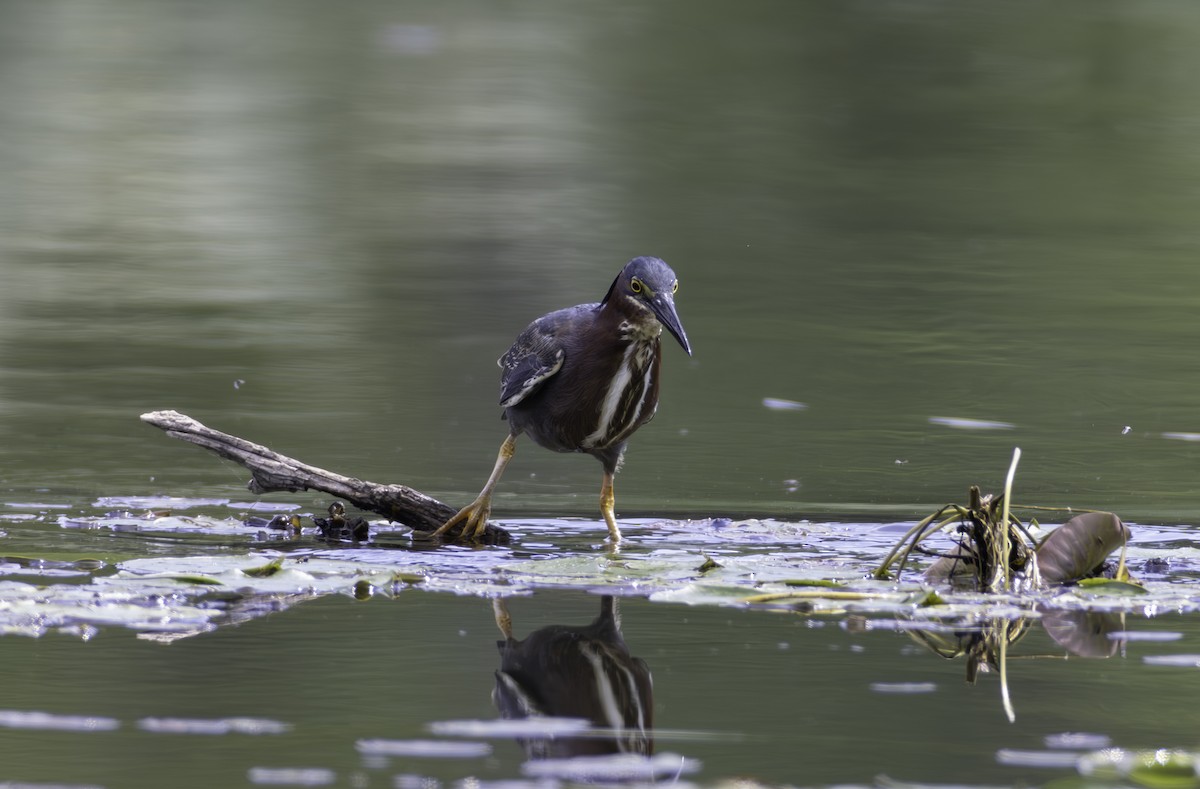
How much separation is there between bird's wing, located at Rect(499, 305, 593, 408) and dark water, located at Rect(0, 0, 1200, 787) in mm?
534

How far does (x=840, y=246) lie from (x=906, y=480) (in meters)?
7.24

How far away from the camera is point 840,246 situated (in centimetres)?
1553

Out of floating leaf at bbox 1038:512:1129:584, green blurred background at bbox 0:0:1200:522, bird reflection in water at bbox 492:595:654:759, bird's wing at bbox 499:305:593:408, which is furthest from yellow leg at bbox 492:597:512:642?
green blurred background at bbox 0:0:1200:522

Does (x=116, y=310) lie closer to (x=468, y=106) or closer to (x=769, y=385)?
(x=769, y=385)

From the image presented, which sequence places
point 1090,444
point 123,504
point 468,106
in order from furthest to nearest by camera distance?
point 468,106
point 1090,444
point 123,504

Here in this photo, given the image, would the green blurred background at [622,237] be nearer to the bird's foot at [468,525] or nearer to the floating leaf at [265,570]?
the bird's foot at [468,525]

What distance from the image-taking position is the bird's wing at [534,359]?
7.45 metres

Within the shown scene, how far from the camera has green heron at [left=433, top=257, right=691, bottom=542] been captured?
7129 mm

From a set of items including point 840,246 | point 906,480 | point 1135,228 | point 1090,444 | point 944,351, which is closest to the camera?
point 906,480

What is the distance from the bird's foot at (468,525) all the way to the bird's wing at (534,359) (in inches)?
19.5

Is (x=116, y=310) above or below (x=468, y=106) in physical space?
below

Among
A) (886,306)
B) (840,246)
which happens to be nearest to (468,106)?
(840,246)

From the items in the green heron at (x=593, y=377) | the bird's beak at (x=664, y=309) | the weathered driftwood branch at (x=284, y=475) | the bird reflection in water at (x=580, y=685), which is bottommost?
the bird reflection in water at (x=580, y=685)

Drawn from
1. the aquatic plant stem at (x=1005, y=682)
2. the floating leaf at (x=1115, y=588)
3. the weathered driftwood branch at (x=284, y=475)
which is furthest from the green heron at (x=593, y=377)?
the aquatic plant stem at (x=1005, y=682)
